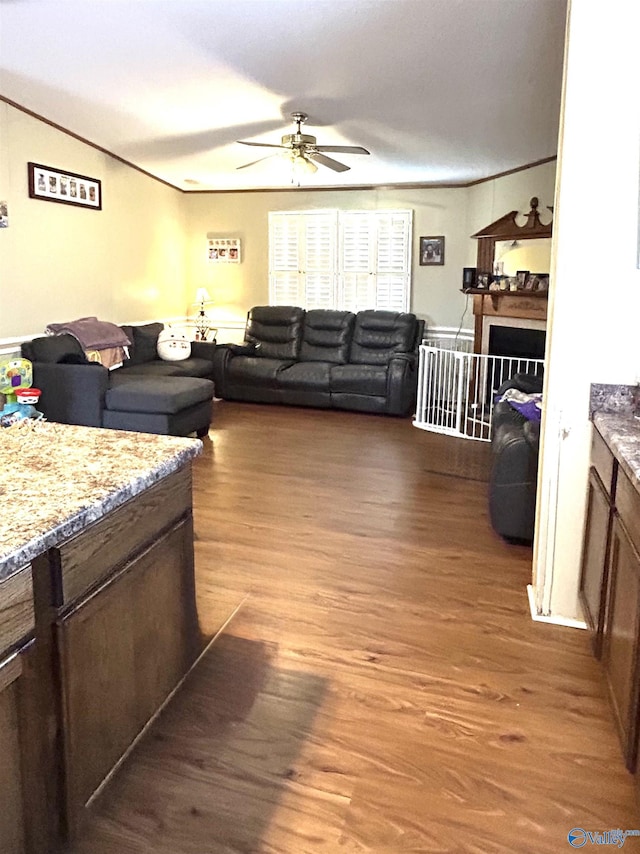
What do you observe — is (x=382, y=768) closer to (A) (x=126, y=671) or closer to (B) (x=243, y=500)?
(A) (x=126, y=671)

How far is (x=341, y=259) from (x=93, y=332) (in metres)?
3.04

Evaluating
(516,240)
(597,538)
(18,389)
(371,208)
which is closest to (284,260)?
(371,208)

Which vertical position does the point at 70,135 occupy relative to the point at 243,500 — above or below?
above

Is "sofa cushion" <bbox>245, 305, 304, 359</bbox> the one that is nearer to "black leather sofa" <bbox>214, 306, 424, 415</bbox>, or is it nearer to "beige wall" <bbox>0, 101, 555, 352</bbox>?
"black leather sofa" <bbox>214, 306, 424, 415</bbox>

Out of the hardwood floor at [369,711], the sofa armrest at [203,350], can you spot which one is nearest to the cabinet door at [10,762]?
the hardwood floor at [369,711]

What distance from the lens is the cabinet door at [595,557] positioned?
2252mm

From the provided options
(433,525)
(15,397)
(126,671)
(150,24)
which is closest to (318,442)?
(433,525)

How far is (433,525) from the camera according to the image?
12.2 feet

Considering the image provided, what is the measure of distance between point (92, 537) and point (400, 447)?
405 cm

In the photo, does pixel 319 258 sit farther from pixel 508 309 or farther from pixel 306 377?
pixel 508 309

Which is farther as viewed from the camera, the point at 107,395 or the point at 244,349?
the point at 244,349

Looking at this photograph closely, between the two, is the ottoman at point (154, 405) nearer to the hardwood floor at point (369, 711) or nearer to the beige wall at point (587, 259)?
the hardwood floor at point (369, 711)

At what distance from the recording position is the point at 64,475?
166 cm

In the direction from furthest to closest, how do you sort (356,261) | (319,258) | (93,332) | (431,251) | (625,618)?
(319,258)
(356,261)
(431,251)
(93,332)
(625,618)
